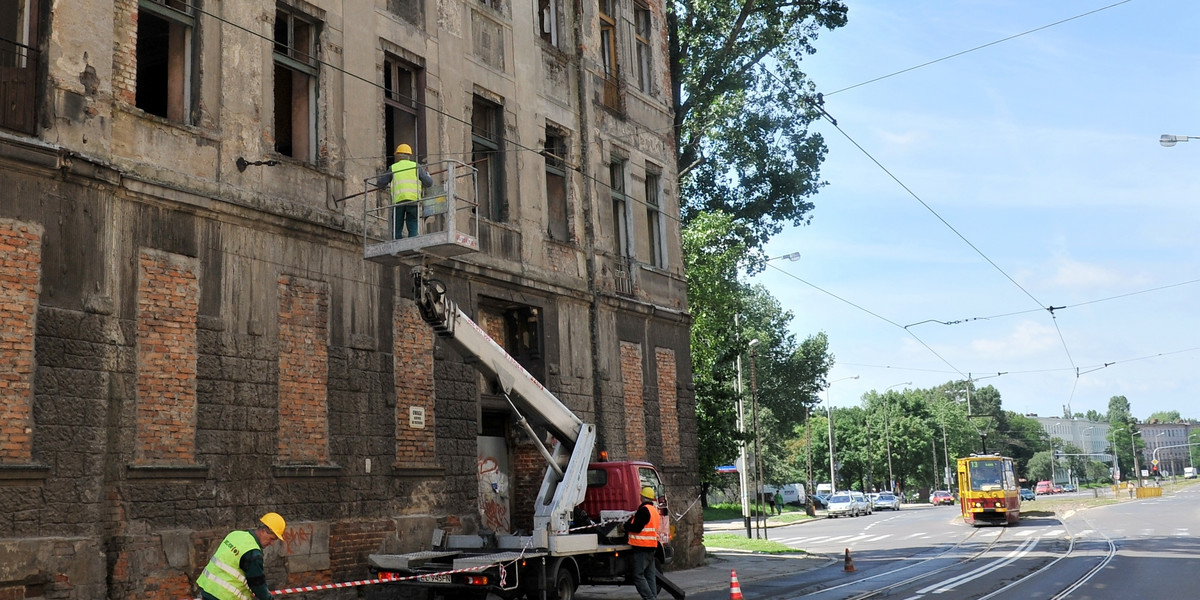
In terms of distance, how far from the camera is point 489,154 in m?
18.6

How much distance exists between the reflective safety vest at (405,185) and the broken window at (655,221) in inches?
447

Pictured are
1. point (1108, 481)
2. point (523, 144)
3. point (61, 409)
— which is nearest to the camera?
point (61, 409)

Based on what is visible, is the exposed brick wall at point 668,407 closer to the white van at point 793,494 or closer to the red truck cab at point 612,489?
the red truck cab at point 612,489

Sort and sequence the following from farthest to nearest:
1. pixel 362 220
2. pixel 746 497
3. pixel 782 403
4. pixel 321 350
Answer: pixel 782 403 → pixel 746 497 → pixel 362 220 → pixel 321 350

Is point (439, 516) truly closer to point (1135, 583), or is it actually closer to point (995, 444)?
point (1135, 583)

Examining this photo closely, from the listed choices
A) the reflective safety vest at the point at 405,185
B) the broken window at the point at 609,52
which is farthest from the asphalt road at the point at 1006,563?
the broken window at the point at 609,52

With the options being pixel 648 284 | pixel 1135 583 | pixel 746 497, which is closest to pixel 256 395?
pixel 648 284

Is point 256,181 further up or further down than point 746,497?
further up

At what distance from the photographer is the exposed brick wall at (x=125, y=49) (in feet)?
38.9

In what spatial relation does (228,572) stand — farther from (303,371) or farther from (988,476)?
(988,476)

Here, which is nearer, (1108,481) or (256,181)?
(256,181)

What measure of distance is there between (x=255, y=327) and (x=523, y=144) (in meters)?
7.47

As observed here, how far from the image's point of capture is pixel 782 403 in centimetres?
6694

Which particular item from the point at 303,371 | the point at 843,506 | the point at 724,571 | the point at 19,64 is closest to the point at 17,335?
the point at 19,64
